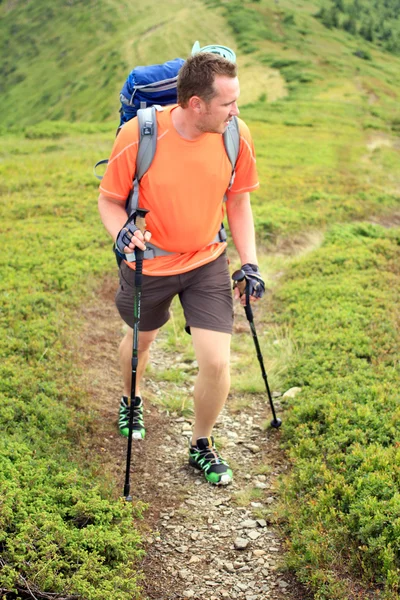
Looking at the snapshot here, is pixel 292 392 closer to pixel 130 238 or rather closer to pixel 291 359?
pixel 291 359

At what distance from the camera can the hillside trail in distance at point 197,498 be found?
4883 millimetres

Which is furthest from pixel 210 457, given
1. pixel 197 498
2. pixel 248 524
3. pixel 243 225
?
pixel 243 225

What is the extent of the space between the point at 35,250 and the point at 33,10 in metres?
131

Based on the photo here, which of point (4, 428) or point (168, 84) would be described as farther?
point (4, 428)

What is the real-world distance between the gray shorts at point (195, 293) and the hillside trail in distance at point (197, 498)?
1511mm

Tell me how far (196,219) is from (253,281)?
2.86 ft

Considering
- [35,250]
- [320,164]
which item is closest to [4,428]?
[35,250]

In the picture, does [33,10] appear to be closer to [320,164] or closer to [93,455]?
[320,164]

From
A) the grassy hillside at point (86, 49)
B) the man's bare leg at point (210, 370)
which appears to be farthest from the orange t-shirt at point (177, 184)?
the grassy hillside at point (86, 49)

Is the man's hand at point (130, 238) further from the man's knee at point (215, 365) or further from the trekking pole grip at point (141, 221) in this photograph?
the man's knee at point (215, 365)

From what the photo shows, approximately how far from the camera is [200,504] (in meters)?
5.75

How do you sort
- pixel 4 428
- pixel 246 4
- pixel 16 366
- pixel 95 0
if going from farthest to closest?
pixel 95 0 < pixel 246 4 < pixel 16 366 < pixel 4 428

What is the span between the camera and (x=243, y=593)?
4.77 m

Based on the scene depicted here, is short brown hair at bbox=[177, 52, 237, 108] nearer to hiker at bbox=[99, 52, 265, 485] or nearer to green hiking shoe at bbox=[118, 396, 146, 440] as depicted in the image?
hiker at bbox=[99, 52, 265, 485]
